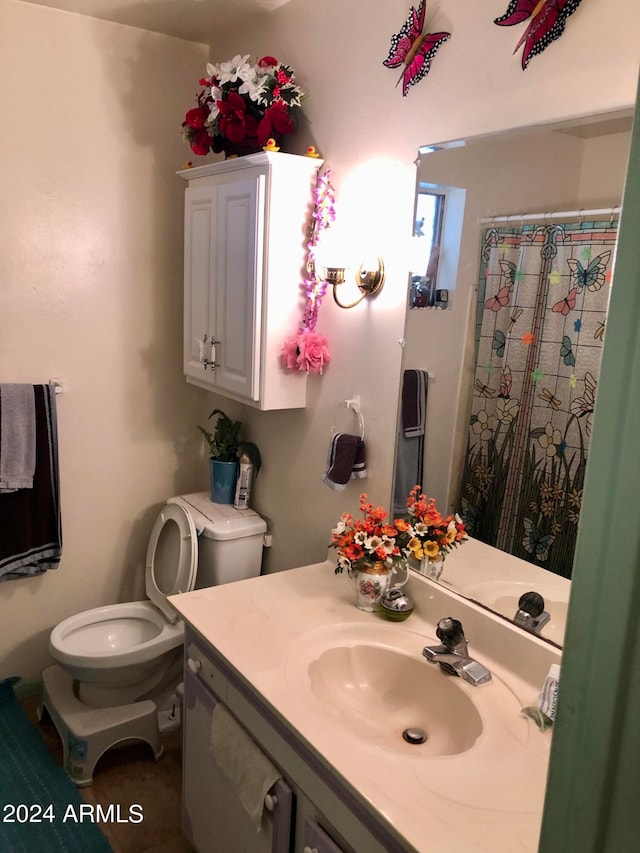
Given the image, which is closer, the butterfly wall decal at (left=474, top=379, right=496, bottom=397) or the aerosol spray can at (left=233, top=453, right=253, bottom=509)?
the butterfly wall decal at (left=474, top=379, right=496, bottom=397)

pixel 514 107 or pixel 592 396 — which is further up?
pixel 514 107

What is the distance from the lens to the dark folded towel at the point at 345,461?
1937 mm

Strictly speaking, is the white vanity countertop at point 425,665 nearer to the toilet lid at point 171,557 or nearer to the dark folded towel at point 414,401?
the dark folded towel at point 414,401

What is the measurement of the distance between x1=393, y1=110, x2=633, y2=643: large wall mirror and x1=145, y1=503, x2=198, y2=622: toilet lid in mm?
952

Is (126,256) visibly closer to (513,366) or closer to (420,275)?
(420,275)

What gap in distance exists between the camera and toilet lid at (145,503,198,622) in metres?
2.36

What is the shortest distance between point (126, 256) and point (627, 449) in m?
2.40

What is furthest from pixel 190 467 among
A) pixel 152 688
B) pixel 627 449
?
pixel 627 449

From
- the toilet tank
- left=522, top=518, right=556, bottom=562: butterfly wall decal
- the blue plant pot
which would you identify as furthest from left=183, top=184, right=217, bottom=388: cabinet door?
left=522, top=518, right=556, bottom=562: butterfly wall decal

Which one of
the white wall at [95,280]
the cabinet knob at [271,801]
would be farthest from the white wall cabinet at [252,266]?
the cabinet knob at [271,801]

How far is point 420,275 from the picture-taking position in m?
1.74

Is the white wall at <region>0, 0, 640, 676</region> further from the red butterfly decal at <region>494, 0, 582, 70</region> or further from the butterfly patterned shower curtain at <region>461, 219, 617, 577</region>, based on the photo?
the butterfly patterned shower curtain at <region>461, 219, 617, 577</region>

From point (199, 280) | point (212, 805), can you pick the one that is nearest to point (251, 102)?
point (199, 280)

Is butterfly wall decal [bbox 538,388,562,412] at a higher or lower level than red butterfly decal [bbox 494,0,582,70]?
lower
